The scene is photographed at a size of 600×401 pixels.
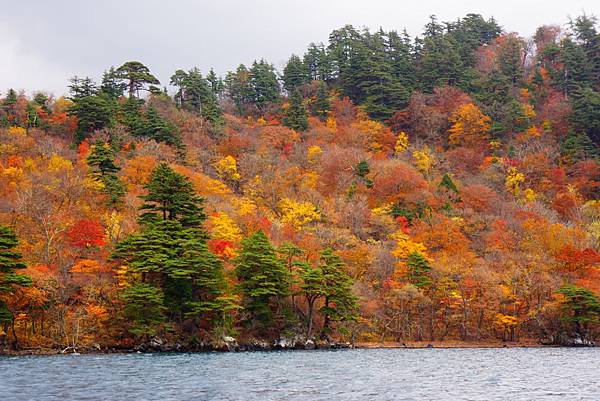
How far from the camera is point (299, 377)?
2866cm

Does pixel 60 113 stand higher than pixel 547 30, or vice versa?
pixel 547 30

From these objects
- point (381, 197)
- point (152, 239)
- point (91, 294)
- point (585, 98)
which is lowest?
point (91, 294)

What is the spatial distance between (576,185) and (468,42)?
2103 inches

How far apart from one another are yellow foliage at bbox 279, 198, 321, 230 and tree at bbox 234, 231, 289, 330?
1657 centimetres

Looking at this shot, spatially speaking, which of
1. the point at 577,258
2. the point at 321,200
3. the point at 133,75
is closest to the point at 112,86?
the point at 133,75

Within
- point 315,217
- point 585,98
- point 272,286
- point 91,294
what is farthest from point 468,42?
point 91,294

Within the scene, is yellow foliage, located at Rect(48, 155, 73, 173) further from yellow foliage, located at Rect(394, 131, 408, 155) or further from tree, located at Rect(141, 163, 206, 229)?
yellow foliage, located at Rect(394, 131, 408, 155)

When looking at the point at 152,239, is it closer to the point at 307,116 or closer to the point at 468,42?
the point at 307,116

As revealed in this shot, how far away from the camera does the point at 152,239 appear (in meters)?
48.9

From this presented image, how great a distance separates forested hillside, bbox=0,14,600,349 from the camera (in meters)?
49.1

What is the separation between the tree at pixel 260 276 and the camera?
169 ft

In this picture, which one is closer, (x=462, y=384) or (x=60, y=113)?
(x=462, y=384)

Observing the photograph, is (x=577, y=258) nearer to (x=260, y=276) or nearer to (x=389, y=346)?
(x=389, y=346)

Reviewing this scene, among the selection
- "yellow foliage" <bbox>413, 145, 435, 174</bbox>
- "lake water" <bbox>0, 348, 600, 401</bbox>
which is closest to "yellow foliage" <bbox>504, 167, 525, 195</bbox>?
"yellow foliage" <bbox>413, 145, 435, 174</bbox>
